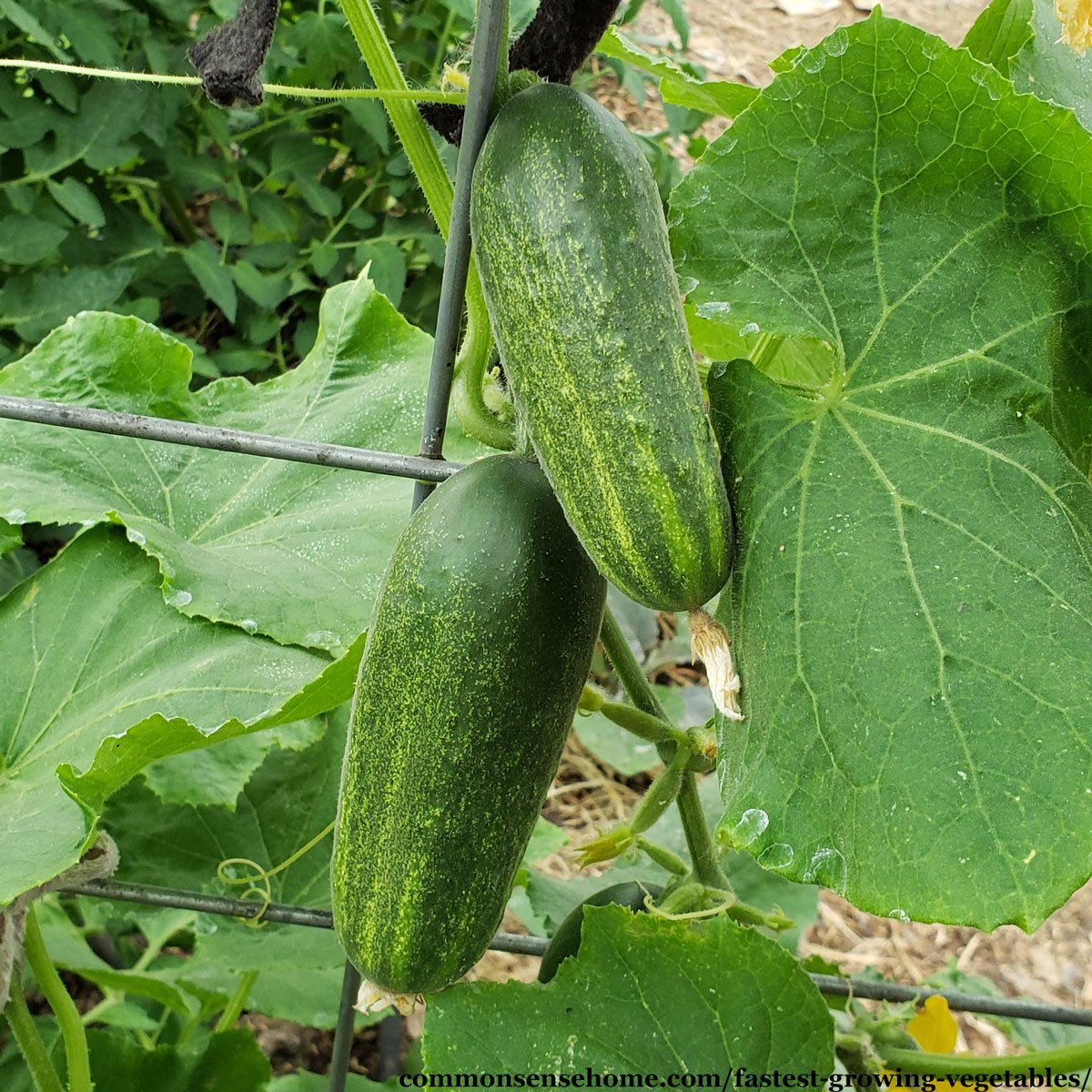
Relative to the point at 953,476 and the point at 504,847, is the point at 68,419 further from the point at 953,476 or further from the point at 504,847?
the point at 953,476

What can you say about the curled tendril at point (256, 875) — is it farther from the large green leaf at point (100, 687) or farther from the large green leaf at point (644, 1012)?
the large green leaf at point (644, 1012)

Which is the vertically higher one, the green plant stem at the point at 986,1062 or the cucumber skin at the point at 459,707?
the cucumber skin at the point at 459,707

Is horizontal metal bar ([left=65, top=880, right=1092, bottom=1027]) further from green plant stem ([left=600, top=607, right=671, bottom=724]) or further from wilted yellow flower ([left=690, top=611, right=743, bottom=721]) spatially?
wilted yellow flower ([left=690, top=611, right=743, bottom=721])

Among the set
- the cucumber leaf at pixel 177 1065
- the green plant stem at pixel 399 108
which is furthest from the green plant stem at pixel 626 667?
the cucumber leaf at pixel 177 1065

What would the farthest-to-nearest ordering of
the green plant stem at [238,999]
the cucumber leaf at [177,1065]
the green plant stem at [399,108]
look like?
1. the green plant stem at [238,999]
2. the cucumber leaf at [177,1065]
3. the green plant stem at [399,108]

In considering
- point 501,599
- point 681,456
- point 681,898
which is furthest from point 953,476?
point 681,898

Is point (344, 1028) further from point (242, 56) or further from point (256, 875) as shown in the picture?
point (242, 56)
